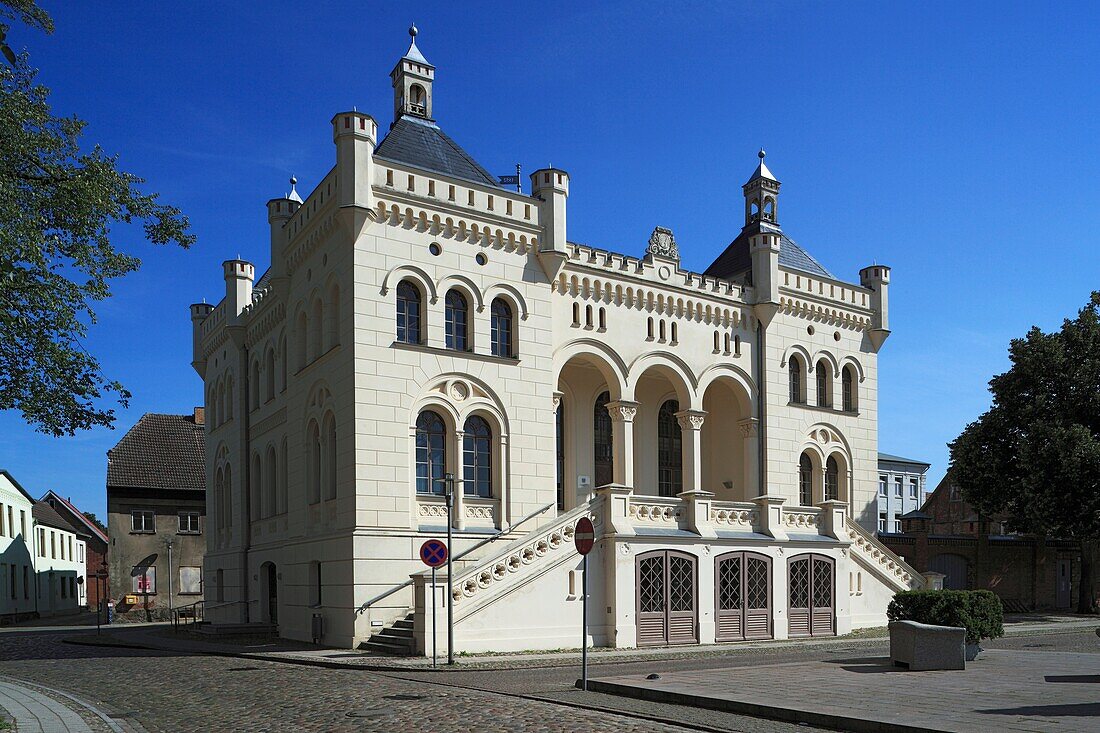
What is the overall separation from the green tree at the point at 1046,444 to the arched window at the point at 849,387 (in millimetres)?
6355

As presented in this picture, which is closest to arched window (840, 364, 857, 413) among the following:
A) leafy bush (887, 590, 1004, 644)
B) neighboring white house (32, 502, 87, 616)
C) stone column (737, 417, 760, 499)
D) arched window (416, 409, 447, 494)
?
stone column (737, 417, 760, 499)

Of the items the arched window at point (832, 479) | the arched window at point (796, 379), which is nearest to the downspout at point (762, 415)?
the arched window at point (796, 379)

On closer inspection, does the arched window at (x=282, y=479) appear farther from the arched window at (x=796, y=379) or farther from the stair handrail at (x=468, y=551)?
the arched window at (x=796, y=379)

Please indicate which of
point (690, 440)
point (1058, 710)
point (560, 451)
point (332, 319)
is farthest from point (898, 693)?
point (560, 451)

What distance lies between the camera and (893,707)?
11469mm

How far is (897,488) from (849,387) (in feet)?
113

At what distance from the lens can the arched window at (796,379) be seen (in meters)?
31.2

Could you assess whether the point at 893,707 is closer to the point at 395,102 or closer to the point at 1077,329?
the point at 395,102

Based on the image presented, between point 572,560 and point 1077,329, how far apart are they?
74.7 feet

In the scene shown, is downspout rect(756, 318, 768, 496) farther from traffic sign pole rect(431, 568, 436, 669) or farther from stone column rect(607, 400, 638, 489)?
traffic sign pole rect(431, 568, 436, 669)

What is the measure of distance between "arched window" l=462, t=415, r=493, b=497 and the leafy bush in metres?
10.1

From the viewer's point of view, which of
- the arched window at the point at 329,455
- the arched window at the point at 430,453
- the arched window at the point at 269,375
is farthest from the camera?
the arched window at the point at 269,375

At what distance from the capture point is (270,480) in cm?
2955

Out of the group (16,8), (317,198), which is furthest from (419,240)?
(16,8)
